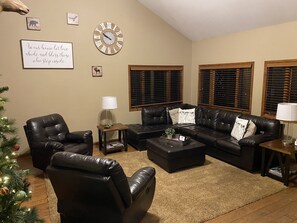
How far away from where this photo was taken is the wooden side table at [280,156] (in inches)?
126

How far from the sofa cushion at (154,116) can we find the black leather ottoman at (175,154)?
1.31 metres

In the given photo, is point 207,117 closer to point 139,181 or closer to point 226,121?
point 226,121

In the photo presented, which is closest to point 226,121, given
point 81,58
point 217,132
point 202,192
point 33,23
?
point 217,132

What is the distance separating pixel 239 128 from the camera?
4.14 m

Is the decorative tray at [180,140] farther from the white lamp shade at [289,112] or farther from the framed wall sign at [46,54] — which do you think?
the framed wall sign at [46,54]

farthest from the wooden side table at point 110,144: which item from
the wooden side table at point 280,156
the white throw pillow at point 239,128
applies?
the wooden side table at point 280,156

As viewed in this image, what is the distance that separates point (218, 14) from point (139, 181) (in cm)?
378

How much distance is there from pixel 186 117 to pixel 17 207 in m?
4.46

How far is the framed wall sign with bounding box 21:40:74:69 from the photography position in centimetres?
432

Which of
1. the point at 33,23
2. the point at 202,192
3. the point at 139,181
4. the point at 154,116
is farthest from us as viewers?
the point at 154,116

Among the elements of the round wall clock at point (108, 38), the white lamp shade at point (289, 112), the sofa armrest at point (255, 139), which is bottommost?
the sofa armrest at point (255, 139)

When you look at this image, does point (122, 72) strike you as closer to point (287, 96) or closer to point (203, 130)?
point (203, 130)

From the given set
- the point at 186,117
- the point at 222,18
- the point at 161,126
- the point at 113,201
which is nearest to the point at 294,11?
the point at 222,18

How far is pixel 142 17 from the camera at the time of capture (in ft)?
17.6
